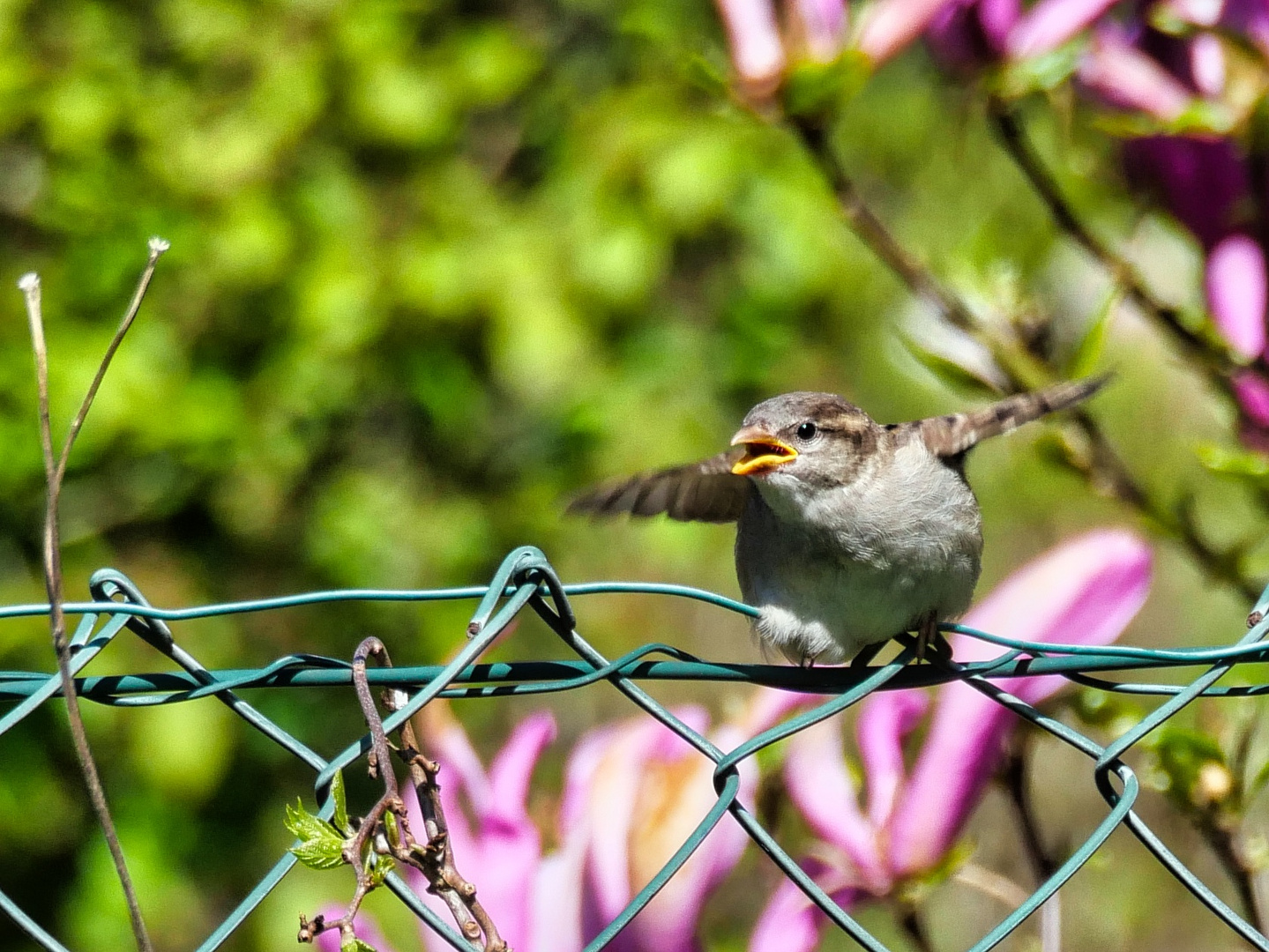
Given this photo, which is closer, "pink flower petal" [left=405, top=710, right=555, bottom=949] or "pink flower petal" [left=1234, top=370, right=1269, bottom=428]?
"pink flower petal" [left=405, top=710, right=555, bottom=949]

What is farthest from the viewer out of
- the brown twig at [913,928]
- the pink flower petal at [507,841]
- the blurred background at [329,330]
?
the blurred background at [329,330]

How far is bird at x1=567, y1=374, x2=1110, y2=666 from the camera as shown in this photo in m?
1.75

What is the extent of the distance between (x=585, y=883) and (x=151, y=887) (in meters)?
2.05

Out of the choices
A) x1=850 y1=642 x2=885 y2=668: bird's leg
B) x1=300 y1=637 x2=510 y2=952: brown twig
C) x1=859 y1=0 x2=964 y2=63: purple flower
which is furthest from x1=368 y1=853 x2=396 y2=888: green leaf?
x1=859 y1=0 x2=964 y2=63: purple flower

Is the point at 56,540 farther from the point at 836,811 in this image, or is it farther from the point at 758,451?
the point at 758,451

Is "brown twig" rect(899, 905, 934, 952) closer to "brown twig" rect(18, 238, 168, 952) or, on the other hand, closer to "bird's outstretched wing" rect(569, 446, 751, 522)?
"bird's outstretched wing" rect(569, 446, 751, 522)

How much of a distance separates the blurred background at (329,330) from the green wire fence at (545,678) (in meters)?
1.43

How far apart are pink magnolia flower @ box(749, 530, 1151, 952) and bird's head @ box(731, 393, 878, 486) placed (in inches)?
12.9

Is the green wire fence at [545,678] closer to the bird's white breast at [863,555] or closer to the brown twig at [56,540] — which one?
the brown twig at [56,540]

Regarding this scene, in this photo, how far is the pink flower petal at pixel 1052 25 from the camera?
1851 millimetres

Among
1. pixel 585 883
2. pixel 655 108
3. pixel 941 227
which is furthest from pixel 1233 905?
pixel 585 883

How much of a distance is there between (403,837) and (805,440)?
0.98m

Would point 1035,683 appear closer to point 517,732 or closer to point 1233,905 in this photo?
point 517,732

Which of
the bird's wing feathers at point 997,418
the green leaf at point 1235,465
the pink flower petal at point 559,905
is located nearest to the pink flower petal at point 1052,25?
the bird's wing feathers at point 997,418
